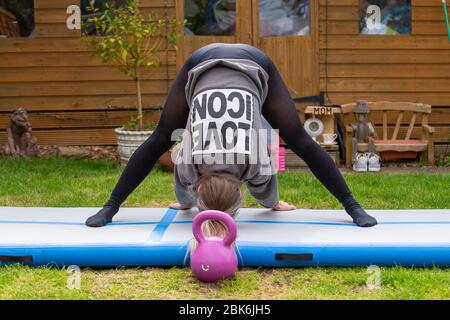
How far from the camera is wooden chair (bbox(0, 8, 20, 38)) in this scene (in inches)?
309

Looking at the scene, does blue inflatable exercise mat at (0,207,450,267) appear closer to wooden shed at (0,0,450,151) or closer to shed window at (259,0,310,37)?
wooden shed at (0,0,450,151)

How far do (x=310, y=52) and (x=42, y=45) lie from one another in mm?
2946

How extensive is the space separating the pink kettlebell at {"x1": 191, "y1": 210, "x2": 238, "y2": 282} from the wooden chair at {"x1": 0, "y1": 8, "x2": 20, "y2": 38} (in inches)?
213

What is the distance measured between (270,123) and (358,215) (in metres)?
0.69

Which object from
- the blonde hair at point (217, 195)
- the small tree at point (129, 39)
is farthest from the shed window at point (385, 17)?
the blonde hair at point (217, 195)

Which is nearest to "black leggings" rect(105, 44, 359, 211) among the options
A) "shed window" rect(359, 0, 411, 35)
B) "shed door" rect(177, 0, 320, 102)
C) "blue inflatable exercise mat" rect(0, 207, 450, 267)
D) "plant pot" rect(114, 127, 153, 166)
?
"blue inflatable exercise mat" rect(0, 207, 450, 267)

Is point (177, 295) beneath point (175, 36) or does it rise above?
beneath

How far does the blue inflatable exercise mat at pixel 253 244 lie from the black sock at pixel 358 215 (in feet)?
0.13

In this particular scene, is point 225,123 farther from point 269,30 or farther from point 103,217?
point 269,30

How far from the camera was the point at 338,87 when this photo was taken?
315 inches

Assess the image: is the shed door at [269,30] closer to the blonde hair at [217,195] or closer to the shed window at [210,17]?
the shed window at [210,17]

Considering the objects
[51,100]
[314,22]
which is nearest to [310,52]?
[314,22]

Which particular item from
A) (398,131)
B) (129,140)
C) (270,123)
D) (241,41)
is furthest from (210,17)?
(270,123)
